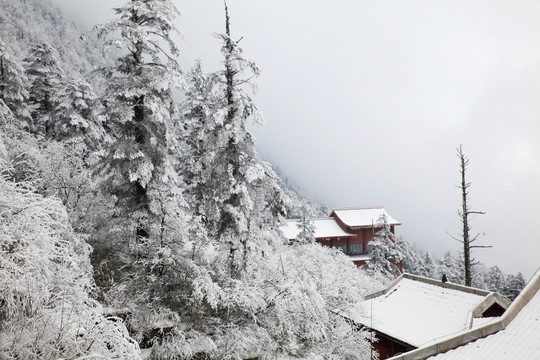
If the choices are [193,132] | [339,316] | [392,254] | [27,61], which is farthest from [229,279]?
[27,61]

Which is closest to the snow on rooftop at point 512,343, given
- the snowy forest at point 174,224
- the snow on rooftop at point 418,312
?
the snow on rooftop at point 418,312

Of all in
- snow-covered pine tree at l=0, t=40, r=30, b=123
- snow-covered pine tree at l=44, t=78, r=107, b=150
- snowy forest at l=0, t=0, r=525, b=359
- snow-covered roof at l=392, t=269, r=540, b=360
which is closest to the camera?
snow-covered roof at l=392, t=269, r=540, b=360

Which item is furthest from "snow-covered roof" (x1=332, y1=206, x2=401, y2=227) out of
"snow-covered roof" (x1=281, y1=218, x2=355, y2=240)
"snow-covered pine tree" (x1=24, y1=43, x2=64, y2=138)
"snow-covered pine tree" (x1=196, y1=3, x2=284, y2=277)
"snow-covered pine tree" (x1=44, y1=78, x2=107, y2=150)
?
"snow-covered pine tree" (x1=24, y1=43, x2=64, y2=138)

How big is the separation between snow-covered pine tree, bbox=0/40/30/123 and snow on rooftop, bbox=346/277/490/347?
30.7 metres

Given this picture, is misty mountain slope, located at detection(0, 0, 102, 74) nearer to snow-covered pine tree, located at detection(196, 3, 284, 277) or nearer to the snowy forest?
the snowy forest

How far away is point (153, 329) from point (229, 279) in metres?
3.32

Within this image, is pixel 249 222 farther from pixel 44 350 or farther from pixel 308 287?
pixel 44 350

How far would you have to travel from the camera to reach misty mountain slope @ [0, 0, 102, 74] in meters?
82.7

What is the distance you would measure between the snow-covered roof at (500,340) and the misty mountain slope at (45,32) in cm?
9723

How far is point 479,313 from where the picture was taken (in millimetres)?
14703

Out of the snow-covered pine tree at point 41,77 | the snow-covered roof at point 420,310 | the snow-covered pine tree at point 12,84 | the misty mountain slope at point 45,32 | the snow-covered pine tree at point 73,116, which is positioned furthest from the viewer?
the misty mountain slope at point 45,32

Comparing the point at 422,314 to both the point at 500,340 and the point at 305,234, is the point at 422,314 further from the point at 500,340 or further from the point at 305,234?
the point at 305,234

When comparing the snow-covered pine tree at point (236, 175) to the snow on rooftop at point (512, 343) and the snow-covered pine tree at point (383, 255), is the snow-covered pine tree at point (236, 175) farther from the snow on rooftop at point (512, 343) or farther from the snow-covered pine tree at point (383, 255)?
the snow-covered pine tree at point (383, 255)

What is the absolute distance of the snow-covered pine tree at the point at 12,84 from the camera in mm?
24219
